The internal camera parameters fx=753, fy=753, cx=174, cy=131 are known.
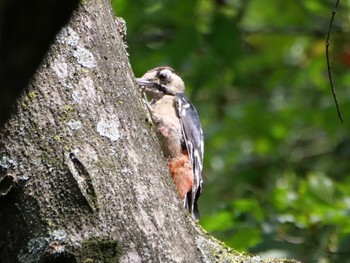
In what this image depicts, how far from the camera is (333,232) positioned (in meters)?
5.62

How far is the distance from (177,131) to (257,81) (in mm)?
4843

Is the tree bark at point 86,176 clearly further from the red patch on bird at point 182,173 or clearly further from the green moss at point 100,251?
the red patch on bird at point 182,173

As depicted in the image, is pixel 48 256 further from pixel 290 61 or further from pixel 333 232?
pixel 290 61

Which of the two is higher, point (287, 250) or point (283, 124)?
point (283, 124)

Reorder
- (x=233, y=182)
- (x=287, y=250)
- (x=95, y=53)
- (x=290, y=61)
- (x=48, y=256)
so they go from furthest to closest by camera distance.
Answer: (x=290, y=61) → (x=233, y=182) → (x=287, y=250) → (x=95, y=53) → (x=48, y=256)

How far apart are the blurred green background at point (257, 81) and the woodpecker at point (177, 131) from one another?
1.25m

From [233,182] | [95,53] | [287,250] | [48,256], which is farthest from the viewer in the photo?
[233,182]

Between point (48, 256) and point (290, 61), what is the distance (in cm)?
765

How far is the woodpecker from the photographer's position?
5.05 metres

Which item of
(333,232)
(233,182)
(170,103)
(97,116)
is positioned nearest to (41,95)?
(97,116)

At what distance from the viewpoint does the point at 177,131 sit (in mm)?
5293

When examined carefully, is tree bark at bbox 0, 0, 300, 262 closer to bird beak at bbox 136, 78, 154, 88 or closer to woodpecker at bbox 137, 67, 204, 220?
woodpecker at bbox 137, 67, 204, 220

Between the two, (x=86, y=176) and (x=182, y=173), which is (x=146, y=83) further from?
(x=86, y=176)

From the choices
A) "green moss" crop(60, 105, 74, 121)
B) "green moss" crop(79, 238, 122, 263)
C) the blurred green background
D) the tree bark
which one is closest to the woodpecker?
the blurred green background
